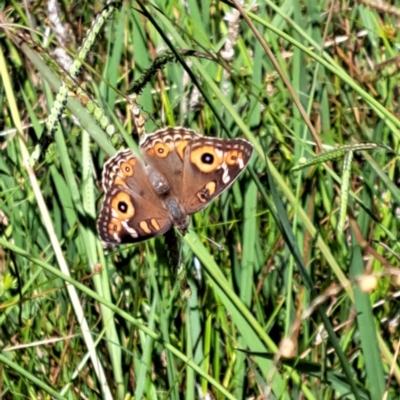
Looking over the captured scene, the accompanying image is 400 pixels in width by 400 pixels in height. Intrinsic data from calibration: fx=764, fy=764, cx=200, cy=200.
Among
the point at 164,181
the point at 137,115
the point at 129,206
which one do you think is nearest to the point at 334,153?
the point at 137,115

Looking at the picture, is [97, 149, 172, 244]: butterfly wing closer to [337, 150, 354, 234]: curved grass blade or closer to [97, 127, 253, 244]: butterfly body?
[97, 127, 253, 244]: butterfly body

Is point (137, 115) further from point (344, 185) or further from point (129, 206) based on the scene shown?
point (129, 206)

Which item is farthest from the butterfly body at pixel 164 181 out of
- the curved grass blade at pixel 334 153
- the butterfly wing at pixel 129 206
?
the curved grass blade at pixel 334 153

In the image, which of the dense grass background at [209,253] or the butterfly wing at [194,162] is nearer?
the dense grass background at [209,253]

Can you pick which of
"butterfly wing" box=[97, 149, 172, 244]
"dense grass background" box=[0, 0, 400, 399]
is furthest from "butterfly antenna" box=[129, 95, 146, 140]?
"butterfly wing" box=[97, 149, 172, 244]

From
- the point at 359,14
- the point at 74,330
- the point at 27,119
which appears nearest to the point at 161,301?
the point at 74,330

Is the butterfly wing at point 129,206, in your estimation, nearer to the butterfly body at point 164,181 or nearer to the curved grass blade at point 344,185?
the butterfly body at point 164,181

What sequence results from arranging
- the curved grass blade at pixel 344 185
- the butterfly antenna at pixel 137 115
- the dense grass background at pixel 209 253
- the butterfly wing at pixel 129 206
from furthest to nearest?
the butterfly wing at pixel 129 206 → the dense grass background at pixel 209 253 → the butterfly antenna at pixel 137 115 → the curved grass blade at pixel 344 185

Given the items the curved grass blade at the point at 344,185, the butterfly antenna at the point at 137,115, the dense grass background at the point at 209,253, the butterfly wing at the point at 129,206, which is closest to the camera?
the curved grass blade at the point at 344,185
